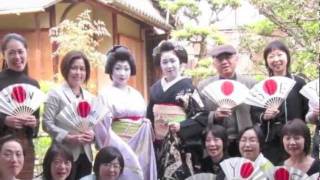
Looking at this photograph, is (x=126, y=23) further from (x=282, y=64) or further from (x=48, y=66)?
(x=282, y=64)

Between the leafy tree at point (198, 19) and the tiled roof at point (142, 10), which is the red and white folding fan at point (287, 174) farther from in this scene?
the tiled roof at point (142, 10)

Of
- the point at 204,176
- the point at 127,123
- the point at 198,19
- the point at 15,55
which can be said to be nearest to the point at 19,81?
the point at 15,55

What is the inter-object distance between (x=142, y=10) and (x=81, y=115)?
6.50 m

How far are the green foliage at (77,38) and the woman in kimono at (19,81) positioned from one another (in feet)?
12.2

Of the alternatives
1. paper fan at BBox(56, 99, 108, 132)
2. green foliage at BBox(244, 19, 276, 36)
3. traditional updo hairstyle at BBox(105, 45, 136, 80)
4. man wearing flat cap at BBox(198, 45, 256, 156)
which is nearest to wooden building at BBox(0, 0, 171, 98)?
green foliage at BBox(244, 19, 276, 36)

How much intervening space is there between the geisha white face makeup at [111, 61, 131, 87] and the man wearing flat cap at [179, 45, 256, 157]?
0.64 meters

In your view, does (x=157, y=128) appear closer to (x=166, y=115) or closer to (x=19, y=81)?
(x=166, y=115)

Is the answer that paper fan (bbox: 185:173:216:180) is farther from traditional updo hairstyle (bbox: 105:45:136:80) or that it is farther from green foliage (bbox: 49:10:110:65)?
green foliage (bbox: 49:10:110:65)

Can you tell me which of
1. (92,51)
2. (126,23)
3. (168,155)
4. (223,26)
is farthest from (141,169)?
(126,23)

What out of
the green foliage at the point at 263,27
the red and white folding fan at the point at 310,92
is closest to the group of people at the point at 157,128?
the red and white folding fan at the point at 310,92

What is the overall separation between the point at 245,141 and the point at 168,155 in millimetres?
768

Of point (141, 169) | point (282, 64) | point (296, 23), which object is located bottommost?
point (141, 169)

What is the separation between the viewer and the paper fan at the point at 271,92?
175 inches

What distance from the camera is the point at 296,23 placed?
6.87 meters
